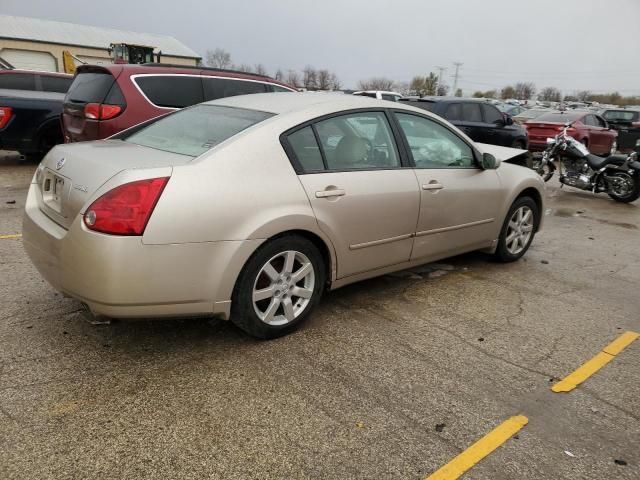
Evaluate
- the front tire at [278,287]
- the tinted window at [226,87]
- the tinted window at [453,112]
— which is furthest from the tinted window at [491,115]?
the front tire at [278,287]

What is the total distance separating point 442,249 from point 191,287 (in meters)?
2.34

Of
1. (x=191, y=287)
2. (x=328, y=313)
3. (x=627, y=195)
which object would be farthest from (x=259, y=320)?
(x=627, y=195)

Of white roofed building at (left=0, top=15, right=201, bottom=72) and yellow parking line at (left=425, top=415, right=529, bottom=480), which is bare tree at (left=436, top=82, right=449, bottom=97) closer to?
white roofed building at (left=0, top=15, right=201, bottom=72)

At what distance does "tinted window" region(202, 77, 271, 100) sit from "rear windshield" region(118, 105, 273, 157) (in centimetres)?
364

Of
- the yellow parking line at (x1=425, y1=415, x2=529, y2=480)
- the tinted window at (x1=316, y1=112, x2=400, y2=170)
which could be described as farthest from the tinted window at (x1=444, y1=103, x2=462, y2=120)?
the yellow parking line at (x1=425, y1=415, x2=529, y2=480)

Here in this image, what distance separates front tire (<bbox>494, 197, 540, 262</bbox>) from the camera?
5.14m

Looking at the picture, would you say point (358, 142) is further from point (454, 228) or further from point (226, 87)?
point (226, 87)

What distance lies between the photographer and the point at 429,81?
82.3 metres

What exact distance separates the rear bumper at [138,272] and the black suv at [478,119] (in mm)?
9440

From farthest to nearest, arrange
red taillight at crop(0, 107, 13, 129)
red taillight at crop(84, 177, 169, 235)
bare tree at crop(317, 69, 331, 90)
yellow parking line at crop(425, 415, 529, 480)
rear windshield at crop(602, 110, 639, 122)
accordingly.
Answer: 1. bare tree at crop(317, 69, 331, 90)
2. rear windshield at crop(602, 110, 639, 122)
3. red taillight at crop(0, 107, 13, 129)
4. red taillight at crop(84, 177, 169, 235)
5. yellow parking line at crop(425, 415, 529, 480)

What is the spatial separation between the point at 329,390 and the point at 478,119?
10818 mm

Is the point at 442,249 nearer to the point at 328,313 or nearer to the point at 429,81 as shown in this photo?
the point at 328,313

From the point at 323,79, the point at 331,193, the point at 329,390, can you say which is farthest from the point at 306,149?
the point at 323,79

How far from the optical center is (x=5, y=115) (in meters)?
8.73
